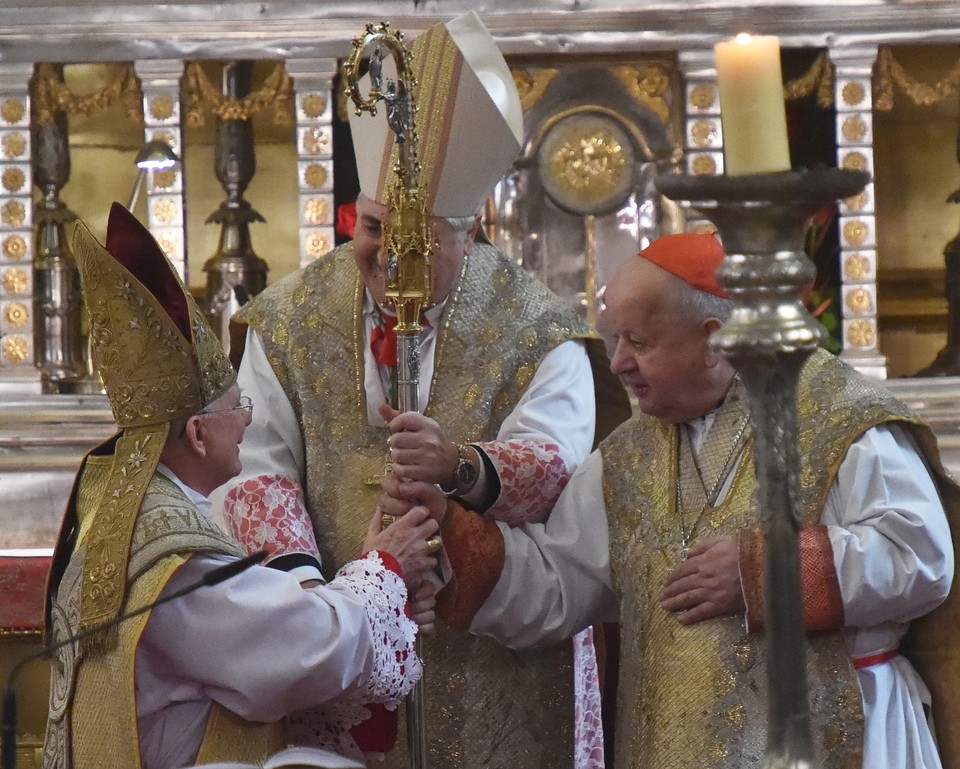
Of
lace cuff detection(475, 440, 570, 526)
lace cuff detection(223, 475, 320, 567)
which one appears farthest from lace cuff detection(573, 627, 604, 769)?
lace cuff detection(223, 475, 320, 567)

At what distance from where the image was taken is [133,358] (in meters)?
3.19

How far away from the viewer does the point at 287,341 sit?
4191 millimetres

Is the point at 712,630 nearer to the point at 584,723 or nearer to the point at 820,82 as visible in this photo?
the point at 584,723

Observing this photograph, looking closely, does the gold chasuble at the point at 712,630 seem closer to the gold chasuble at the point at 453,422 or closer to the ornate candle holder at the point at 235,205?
the gold chasuble at the point at 453,422

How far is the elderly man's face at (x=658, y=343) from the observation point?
3.52 metres

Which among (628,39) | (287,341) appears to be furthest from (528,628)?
(628,39)

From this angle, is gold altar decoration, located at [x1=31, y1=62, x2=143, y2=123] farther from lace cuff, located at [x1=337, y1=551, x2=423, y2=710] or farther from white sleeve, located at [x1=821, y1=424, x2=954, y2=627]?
white sleeve, located at [x1=821, y1=424, x2=954, y2=627]

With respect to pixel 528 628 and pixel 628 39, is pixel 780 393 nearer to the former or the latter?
pixel 528 628

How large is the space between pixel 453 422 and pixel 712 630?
96 centimetres

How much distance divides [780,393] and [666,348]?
64.7 inches

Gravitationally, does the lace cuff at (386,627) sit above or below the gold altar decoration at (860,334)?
below

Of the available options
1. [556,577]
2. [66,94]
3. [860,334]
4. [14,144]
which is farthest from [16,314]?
[556,577]

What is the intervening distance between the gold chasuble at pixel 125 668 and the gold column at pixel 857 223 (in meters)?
5.45

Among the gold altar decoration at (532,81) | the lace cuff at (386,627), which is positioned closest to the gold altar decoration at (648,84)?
the gold altar decoration at (532,81)
